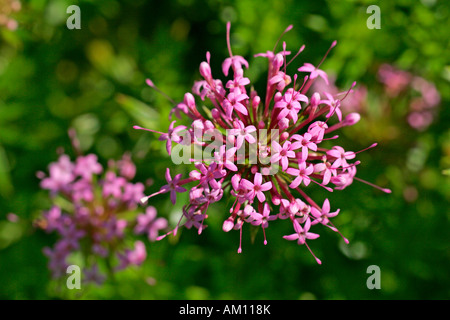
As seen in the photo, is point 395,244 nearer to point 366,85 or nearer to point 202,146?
point 366,85

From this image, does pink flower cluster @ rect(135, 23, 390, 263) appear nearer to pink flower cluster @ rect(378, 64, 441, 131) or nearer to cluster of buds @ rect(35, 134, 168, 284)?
cluster of buds @ rect(35, 134, 168, 284)

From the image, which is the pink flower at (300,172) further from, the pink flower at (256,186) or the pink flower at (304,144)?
the pink flower at (256,186)

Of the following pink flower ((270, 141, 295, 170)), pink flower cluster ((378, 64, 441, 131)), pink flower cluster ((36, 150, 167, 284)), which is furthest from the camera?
pink flower cluster ((378, 64, 441, 131))

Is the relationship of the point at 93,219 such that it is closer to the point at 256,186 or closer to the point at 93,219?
the point at 93,219

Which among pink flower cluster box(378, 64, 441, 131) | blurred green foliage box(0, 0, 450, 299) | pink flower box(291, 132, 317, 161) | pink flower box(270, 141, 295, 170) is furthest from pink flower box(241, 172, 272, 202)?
pink flower cluster box(378, 64, 441, 131)

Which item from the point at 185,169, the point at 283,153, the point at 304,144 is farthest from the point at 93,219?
the point at 304,144

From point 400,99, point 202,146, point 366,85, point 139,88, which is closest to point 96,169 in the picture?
point 139,88

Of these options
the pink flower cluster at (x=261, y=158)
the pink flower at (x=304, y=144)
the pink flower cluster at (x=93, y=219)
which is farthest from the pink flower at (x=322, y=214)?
the pink flower cluster at (x=93, y=219)
